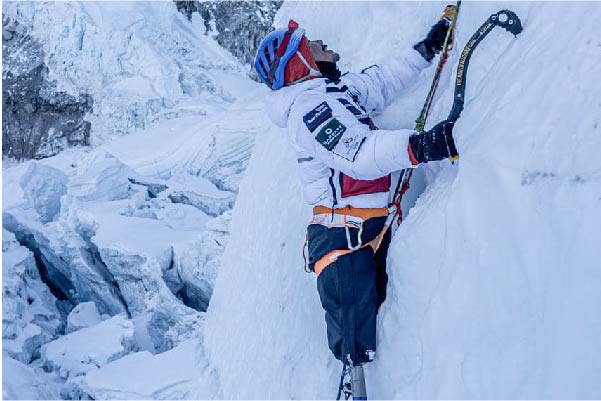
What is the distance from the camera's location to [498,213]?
1.35 m

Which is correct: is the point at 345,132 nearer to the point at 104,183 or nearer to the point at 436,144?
the point at 436,144

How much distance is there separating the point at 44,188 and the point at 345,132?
32.8 ft

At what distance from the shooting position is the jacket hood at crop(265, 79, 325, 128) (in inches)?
68.4

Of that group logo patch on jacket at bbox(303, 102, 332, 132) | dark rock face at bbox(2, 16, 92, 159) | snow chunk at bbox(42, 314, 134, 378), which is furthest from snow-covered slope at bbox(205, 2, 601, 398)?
dark rock face at bbox(2, 16, 92, 159)

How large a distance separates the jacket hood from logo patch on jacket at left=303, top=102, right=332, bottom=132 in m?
0.14

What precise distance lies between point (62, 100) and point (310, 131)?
13.3 m

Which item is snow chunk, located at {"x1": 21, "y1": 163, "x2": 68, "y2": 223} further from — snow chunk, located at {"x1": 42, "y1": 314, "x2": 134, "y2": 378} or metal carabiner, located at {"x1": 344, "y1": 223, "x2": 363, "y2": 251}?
metal carabiner, located at {"x1": 344, "y1": 223, "x2": 363, "y2": 251}

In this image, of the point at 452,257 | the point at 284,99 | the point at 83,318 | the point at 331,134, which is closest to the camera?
the point at 452,257

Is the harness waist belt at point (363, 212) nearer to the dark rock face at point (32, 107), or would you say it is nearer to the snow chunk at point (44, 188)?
the snow chunk at point (44, 188)

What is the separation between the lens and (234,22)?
13.9 metres

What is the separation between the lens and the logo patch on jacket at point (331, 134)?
1543 mm

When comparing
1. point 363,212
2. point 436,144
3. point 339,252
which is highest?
→ point 436,144

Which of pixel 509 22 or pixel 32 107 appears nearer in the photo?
pixel 509 22

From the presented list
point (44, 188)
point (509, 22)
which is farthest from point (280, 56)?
point (44, 188)
